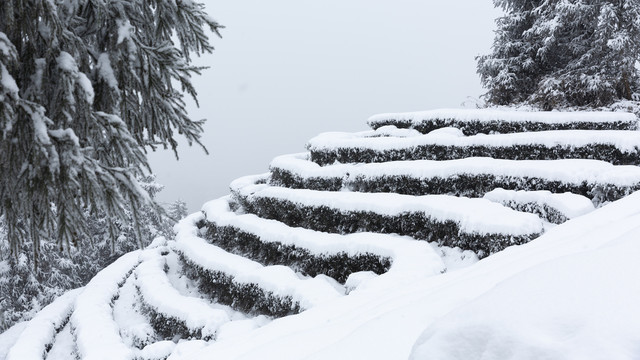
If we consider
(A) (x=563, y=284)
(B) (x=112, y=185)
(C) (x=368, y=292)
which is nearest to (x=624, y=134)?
(C) (x=368, y=292)

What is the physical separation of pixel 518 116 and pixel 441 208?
5.58 m

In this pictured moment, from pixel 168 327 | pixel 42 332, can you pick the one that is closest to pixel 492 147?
pixel 168 327

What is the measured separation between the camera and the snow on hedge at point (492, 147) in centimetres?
905

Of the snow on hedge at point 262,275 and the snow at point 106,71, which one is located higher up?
the snow at point 106,71

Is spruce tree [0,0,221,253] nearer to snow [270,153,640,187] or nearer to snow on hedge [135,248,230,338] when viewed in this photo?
snow on hedge [135,248,230,338]

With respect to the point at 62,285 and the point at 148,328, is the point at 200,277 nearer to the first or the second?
the point at 148,328

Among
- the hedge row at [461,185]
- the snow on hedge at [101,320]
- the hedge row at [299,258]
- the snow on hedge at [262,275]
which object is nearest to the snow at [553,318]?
the snow on hedge at [262,275]

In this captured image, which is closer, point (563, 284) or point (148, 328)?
point (563, 284)

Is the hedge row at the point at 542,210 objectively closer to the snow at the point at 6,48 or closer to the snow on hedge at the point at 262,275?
the snow on hedge at the point at 262,275

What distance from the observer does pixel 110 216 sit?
4.73 meters

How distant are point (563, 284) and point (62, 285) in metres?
27.3

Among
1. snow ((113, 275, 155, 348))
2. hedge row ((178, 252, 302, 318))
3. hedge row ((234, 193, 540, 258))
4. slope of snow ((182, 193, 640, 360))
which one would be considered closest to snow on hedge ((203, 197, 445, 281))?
hedge row ((234, 193, 540, 258))

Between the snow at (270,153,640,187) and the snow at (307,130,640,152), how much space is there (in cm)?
95

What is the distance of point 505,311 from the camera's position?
185 centimetres
